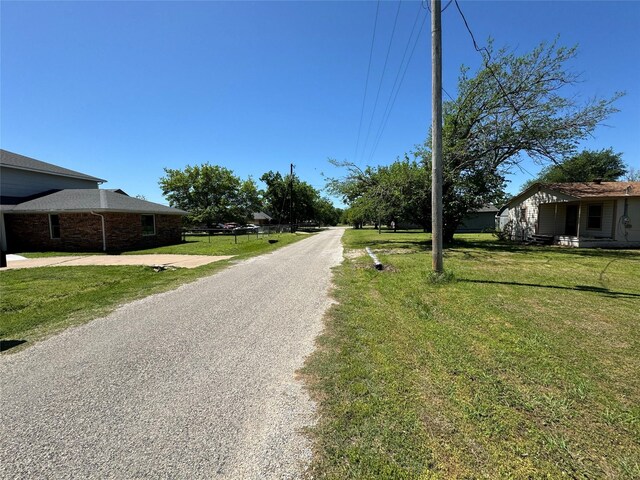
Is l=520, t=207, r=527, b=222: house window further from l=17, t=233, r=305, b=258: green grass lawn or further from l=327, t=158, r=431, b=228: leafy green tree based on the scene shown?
l=17, t=233, r=305, b=258: green grass lawn

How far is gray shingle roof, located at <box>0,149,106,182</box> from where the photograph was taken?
18.3 meters

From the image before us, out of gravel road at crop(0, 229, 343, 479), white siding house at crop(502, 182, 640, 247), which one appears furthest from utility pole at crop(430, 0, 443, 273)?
white siding house at crop(502, 182, 640, 247)

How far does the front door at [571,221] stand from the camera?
55.0 ft

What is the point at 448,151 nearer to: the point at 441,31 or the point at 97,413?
the point at 441,31

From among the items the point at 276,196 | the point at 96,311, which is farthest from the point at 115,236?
the point at 276,196

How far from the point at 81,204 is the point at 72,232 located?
1.48 metres

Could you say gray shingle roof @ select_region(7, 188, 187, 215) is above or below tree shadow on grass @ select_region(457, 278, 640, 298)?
above

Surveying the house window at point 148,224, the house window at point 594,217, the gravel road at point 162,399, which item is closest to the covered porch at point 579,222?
the house window at point 594,217

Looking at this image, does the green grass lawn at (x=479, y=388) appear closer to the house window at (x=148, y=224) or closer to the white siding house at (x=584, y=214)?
the white siding house at (x=584, y=214)

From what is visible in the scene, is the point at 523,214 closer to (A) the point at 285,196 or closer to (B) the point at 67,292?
(B) the point at 67,292

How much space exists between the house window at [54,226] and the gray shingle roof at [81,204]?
0.49m

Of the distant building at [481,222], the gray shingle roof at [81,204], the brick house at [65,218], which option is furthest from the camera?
the distant building at [481,222]

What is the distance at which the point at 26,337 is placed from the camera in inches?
165

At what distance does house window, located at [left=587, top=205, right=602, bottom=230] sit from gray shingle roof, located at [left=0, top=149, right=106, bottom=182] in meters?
31.4
